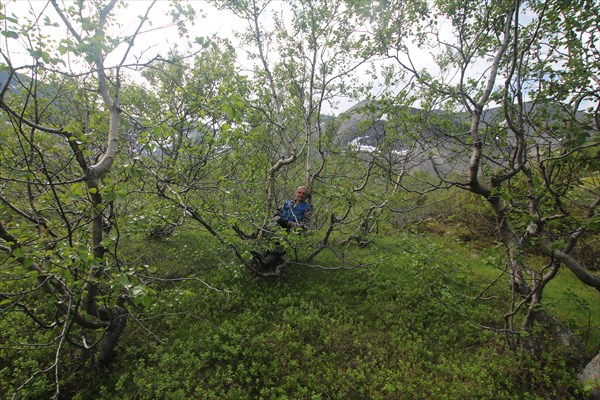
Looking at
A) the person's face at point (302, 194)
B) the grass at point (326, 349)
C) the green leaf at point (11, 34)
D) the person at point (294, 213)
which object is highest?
A: the green leaf at point (11, 34)

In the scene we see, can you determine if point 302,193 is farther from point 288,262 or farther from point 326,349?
point 326,349

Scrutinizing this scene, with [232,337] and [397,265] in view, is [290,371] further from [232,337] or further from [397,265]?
[397,265]

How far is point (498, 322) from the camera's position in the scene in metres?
5.66

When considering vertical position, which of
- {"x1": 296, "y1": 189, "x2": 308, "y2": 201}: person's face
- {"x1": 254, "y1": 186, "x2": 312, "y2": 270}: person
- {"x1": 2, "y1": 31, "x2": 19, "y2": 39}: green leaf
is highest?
{"x1": 2, "y1": 31, "x2": 19, "y2": 39}: green leaf

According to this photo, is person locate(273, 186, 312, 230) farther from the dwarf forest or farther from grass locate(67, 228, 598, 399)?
grass locate(67, 228, 598, 399)

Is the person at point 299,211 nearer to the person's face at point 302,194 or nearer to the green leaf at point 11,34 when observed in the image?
the person's face at point 302,194

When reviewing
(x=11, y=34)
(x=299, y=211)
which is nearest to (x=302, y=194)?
(x=299, y=211)

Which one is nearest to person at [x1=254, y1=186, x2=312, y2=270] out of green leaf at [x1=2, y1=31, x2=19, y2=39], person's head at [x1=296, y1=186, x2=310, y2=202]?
person's head at [x1=296, y1=186, x2=310, y2=202]

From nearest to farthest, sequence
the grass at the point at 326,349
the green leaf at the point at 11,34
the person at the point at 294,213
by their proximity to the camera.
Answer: the green leaf at the point at 11,34, the grass at the point at 326,349, the person at the point at 294,213

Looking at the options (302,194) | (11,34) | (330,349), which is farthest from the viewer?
(302,194)

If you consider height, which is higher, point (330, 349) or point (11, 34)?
point (11, 34)

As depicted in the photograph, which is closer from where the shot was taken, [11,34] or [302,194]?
[11,34]

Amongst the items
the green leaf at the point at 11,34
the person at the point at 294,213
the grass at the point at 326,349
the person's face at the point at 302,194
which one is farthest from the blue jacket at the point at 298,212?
the green leaf at the point at 11,34

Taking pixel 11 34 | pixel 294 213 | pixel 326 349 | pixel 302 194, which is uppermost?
pixel 11 34
